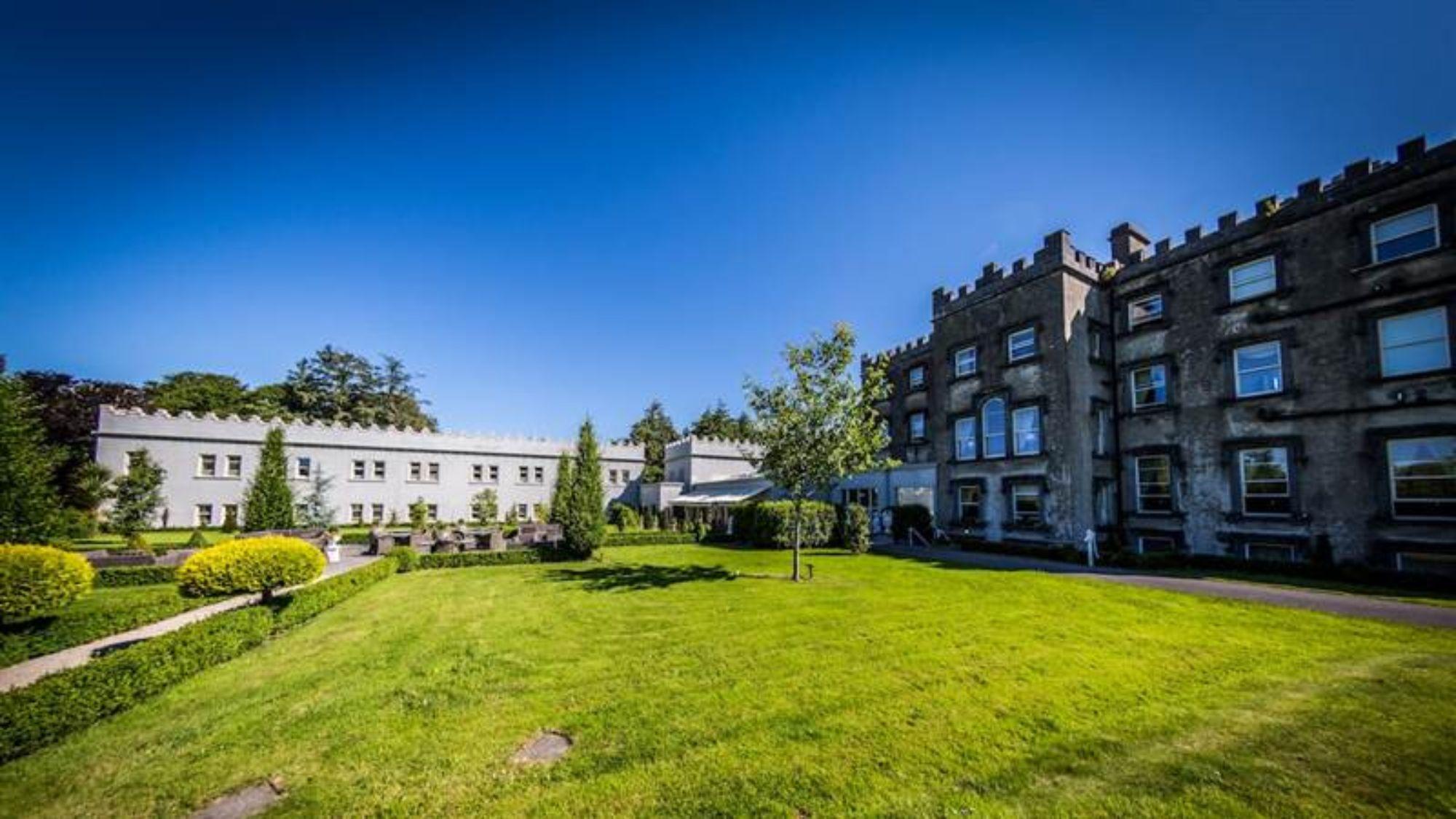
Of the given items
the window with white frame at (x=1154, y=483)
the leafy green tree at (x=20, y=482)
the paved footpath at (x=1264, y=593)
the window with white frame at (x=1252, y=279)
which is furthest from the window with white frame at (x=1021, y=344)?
the leafy green tree at (x=20, y=482)

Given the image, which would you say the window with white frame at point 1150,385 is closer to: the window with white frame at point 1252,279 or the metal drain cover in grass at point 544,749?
the window with white frame at point 1252,279

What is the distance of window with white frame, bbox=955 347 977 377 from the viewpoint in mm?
23578

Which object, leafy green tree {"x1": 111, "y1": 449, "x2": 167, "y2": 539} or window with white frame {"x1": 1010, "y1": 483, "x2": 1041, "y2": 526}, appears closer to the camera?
window with white frame {"x1": 1010, "y1": 483, "x2": 1041, "y2": 526}

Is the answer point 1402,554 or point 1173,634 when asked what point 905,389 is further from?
point 1173,634

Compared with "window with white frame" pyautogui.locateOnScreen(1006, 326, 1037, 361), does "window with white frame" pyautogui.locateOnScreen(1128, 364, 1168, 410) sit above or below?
below

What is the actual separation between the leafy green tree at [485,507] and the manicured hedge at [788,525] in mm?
20814

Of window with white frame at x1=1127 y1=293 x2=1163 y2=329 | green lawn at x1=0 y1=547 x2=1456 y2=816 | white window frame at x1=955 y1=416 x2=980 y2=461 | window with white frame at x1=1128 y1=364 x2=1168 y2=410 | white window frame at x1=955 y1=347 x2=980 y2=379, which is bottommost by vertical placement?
green lawn at x1=0 y1=547 x2=1456 y2=816

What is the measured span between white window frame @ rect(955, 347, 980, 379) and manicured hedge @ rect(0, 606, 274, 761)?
80.4 ft

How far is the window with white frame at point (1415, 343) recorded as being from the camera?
13.3m

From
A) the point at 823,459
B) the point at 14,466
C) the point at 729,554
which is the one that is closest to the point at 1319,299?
the point at 823,459

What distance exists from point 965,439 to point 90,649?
1018 inches

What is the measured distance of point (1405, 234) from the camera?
555 inches

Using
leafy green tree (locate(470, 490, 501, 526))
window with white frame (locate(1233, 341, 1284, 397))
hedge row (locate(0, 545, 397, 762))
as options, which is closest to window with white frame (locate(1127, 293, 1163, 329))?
window with white frame (locate(1233, 341, 1284, 397))

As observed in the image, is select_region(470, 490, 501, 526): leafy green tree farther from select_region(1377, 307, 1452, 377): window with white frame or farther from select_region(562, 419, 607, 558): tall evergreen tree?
select_region(1377, 307, 1452, 377): window with white frame
